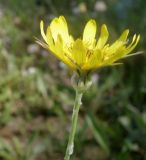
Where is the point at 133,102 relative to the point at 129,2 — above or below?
below

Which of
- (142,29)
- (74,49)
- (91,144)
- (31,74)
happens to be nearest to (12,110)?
(31,74)

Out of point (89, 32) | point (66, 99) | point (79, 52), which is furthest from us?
point (66, 99)

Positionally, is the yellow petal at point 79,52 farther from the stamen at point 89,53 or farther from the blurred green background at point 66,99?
the blurred green background at point 66,99

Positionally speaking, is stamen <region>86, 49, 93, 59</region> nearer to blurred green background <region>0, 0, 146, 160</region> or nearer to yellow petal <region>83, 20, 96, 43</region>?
yellow petal <region>83, 20, 96, 43</region>

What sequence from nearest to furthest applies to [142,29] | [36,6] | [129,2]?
[142,29] < [129,2] < [36,6]

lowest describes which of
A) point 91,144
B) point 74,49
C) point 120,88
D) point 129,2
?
point 91,144

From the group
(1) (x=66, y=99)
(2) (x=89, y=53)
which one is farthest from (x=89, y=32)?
(1) (x=66, y=99)

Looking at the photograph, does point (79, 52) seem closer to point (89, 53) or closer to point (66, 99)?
point (89, 53)

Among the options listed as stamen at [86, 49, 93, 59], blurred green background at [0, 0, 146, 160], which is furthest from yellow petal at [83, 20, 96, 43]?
blurred green background at [0, 0, 146, 160]

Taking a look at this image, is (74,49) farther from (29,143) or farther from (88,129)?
(88,129)
